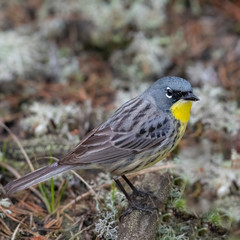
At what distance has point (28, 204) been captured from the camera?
4945 millimetres

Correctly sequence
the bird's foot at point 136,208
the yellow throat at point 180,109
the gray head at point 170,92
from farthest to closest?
the yellow throat at point 180,109
the gray head at point 170,92
the bird's foot at point 136,208

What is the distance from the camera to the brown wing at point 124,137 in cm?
455

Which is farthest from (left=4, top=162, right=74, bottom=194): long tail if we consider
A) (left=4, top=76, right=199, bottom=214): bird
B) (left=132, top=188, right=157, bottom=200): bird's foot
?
(left=132, top=188, right=157, bottom=200): bird's foot

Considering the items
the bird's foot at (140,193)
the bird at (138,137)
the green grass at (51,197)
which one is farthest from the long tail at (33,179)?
the bird's foot at (140,193)

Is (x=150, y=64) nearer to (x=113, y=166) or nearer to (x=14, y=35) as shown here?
(x=14, y=35)

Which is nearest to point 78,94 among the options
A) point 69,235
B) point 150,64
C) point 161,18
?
point 150,64

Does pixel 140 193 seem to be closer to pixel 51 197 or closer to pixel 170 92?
pixel 51 197

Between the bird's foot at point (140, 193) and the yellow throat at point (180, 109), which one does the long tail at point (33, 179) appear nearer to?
the bird's foot at point (140, 193)

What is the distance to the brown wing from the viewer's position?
4.55 m

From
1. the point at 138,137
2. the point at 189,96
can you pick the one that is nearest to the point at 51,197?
the point at 138,137

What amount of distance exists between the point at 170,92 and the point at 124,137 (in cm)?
65

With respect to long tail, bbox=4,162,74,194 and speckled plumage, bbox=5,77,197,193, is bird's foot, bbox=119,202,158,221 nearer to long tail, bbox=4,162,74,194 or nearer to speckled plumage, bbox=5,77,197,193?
speckled plumage, bbox=5,77,197,193

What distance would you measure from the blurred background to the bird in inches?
20.2

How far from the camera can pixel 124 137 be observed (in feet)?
15.2
